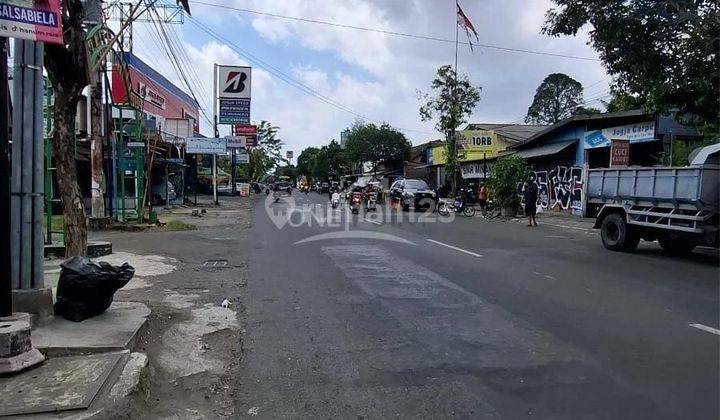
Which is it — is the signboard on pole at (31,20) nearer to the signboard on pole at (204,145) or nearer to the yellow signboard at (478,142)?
the signboard on pole at (204,145)

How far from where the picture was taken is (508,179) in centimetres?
2702

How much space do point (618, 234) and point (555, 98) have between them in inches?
2449

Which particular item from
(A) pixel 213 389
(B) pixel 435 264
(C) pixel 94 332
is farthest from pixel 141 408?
Result: (B) pixel 435 264

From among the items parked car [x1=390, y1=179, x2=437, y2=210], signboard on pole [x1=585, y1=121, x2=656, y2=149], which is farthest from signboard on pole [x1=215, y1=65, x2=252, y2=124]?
signboard on pole [x1=585, y1=121, x2=656, y2=149]

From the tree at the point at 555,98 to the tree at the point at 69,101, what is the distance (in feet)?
226

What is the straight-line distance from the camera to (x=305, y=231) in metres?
19.0

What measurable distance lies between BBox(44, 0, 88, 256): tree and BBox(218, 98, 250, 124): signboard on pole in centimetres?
3224

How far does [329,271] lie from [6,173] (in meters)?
6.39

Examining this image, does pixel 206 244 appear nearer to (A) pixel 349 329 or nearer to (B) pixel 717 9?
(A) pixel 349 329

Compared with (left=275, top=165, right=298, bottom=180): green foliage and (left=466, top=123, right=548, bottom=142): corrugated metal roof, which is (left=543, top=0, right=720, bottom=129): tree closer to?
(left=466, top=123, right=548, bottom=142): corrugated metal roof

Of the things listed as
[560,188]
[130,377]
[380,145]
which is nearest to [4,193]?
[130,377]

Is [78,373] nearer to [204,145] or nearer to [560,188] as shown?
[560,188]

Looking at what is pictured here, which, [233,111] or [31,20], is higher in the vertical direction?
[233,111]

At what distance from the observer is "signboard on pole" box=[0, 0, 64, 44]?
16.2 ft
